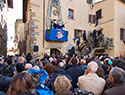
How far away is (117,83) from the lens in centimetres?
232

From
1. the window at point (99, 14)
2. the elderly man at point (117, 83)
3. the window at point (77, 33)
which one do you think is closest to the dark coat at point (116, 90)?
the elderly man at point (117, 83)

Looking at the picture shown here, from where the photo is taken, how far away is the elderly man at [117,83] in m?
2.22

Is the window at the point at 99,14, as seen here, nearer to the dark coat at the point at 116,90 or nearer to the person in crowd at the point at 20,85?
the dark coat at the point at 116,90

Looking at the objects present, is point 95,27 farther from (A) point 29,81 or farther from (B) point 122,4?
(A) point 29,81

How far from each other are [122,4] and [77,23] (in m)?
6.99

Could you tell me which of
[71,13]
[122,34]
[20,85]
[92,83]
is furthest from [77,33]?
[20,85]

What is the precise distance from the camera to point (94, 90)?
252 centimetres

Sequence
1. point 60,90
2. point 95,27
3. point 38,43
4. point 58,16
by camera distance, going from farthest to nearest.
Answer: point 95,27, point 58,16, point 38,43, point 60,90

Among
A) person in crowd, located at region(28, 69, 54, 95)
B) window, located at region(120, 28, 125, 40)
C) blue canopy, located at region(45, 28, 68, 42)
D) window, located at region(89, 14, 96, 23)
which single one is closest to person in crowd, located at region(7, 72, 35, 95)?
person in crowd, located at region(28, 69, 54, 95)

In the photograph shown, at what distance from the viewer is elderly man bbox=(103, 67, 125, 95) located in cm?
222

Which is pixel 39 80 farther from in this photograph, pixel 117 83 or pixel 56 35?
pixel 56 35

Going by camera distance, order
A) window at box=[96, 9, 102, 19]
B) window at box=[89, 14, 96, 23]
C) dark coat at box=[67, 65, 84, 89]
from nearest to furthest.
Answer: dark coat at box=[67, 65, 84, 89] < window at box=[96, 9, 102, 19] < window at box=[89, 14, 96, 23]

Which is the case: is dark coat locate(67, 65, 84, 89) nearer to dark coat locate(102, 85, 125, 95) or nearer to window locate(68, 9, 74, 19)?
dark coat locate(102, 85, 125, 95)

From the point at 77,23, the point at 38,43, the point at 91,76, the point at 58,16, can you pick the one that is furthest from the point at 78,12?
the point at 91,76
